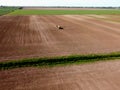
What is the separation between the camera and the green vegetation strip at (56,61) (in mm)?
12266

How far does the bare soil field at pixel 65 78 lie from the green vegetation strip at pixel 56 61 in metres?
0.84

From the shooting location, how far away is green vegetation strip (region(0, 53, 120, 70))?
12.3 metres

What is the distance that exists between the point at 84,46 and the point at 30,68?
24.4 feet

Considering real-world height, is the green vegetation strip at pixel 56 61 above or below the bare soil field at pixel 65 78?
below

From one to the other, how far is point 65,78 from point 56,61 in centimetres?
309

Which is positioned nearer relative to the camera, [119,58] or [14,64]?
[14,64]

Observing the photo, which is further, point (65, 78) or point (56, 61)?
point (56, 61)

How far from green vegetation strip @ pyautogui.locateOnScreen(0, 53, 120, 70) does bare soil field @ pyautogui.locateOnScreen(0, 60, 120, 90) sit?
33.2 inches

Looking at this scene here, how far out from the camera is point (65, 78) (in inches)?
403

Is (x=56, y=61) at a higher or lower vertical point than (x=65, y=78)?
lower

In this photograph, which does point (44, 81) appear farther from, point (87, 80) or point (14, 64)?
point (14, 64)

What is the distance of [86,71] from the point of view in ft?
37.1

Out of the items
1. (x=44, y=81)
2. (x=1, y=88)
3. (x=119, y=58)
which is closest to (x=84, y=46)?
(x=119, y=58)

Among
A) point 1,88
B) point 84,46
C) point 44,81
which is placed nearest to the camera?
point 1,88
